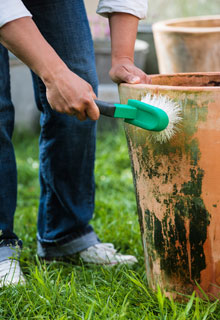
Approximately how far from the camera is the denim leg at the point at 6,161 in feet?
5.16

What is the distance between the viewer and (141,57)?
12.7 feet

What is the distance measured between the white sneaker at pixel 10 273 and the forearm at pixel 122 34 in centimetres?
76

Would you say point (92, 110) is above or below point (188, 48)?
below

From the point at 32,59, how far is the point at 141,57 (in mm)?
2698

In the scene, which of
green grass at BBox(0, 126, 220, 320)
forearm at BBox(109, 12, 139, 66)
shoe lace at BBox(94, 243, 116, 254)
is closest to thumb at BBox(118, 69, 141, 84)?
forearm at BBox(109, 12, 139, 66)

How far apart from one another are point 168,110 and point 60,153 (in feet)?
2.20

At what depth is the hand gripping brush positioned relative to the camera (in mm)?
1210

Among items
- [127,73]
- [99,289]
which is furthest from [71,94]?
[99,289]

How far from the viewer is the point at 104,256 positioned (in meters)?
1.82

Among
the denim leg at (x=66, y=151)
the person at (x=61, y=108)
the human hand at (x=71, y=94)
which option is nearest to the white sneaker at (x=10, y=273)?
the person at (x=61, y=108)

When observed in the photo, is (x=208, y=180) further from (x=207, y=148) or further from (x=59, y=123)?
(x=59, y=123)

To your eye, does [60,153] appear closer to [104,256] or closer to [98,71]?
[104,256]

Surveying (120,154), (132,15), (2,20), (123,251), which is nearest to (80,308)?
(123,251)

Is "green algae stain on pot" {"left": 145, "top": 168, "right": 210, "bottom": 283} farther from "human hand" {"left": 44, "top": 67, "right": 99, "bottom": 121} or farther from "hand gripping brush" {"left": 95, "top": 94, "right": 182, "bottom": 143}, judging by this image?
"human hand" {"left": 44, "top": 67, "right": 99, "bottom": 121}
